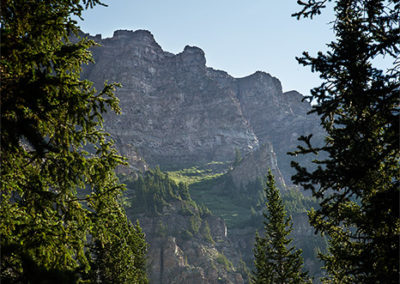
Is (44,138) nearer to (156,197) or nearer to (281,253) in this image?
(281,253)

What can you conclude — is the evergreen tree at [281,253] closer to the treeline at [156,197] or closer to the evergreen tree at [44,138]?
the evergreen tree at [44,138]

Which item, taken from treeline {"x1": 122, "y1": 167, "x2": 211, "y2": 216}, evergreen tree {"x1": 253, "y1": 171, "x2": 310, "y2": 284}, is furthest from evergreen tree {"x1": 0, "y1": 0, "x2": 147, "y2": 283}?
treeline {"x1": 122, "y1": 167, "x2": 211, "y2": 216}

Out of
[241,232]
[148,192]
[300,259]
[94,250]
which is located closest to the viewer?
[300,259]

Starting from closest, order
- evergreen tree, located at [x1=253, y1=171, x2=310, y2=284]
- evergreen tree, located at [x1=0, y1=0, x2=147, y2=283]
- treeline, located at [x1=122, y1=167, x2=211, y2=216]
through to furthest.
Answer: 1. evergreen tree, located at [x1=0, y1=0, x2=147, y2=283]
2. evergreen tree, located at [x1=253, y1=171, x2=310, y2=284]
3. treeline, located at [x1=122, y1=167, x2=211, y2=216]

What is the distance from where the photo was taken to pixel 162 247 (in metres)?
95.1

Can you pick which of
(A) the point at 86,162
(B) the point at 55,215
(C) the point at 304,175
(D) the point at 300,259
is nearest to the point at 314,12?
(C) the point at 304,175

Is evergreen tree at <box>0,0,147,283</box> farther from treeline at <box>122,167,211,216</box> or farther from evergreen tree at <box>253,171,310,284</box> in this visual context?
treeline at <box>122,167,211,216</box>

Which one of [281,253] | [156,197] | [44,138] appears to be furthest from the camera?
[156,197]

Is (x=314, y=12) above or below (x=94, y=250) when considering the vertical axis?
above

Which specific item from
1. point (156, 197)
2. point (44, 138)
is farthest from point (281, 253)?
point (156, 197)

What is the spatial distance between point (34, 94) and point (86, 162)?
2.04 metres

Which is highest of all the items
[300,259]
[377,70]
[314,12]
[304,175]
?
[314,12]

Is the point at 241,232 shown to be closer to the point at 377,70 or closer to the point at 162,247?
the point at 162,247

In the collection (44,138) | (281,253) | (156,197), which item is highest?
(156,197)
